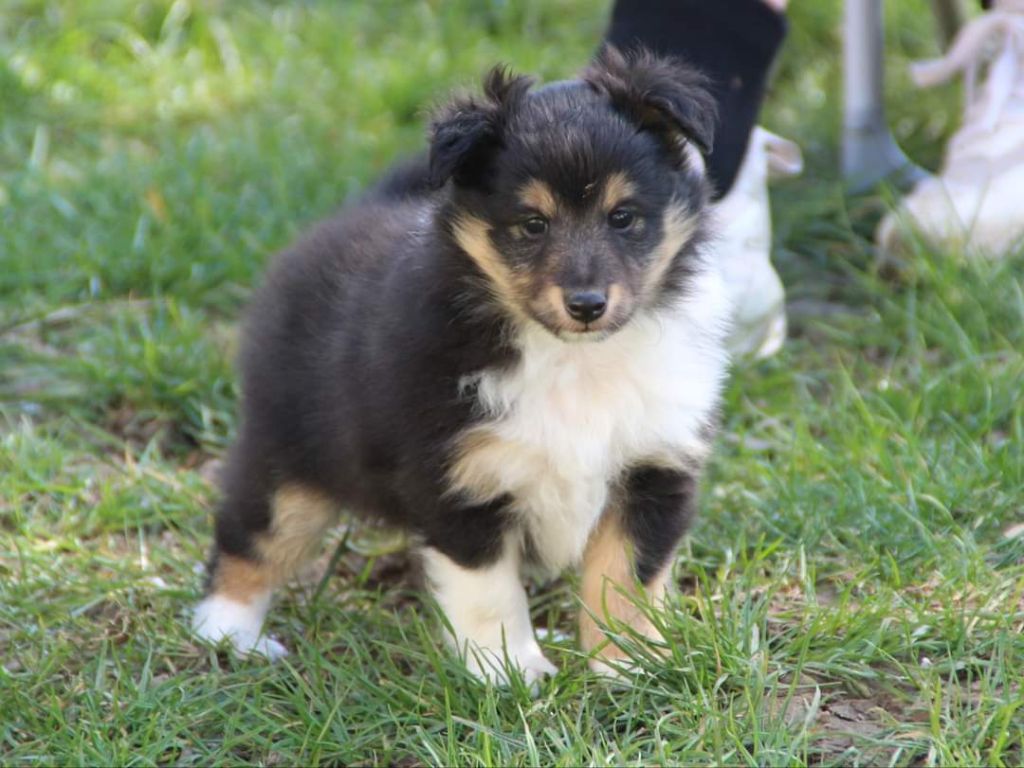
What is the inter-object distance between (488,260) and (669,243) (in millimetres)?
372

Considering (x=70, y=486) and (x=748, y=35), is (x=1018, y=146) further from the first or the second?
(x=70, y=486)

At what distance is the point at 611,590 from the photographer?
3.27 meters

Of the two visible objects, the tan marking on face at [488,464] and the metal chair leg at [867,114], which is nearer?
the tan marking on face at [488,464]

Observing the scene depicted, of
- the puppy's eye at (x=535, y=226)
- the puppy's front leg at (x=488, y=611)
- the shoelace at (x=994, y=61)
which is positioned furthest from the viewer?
the shoelace at (x=994, y=61)

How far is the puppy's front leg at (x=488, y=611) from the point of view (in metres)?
3.17

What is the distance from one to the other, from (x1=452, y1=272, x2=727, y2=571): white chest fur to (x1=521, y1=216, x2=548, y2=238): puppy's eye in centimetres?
21

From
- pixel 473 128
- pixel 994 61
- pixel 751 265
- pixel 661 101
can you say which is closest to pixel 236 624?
pixel 473 128

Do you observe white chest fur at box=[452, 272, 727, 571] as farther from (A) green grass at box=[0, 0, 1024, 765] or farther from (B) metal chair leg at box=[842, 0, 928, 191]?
(B) metal chair leg at box=[842, 0, 928, 191]

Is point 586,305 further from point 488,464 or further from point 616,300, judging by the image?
point 488,464

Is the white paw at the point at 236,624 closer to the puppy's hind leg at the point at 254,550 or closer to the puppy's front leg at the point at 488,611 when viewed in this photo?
the puppy's hind leg at the point at 254,550

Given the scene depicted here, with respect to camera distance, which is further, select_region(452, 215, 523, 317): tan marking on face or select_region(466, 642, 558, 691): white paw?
select_region(466, 642, 558, 691): white paw

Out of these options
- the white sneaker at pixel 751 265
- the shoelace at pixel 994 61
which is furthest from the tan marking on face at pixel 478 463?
the shoelace at pixel 994 61

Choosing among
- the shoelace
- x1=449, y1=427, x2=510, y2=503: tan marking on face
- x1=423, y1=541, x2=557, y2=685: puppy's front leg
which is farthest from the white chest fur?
the shoelace

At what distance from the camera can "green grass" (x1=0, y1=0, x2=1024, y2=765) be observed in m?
3.08
